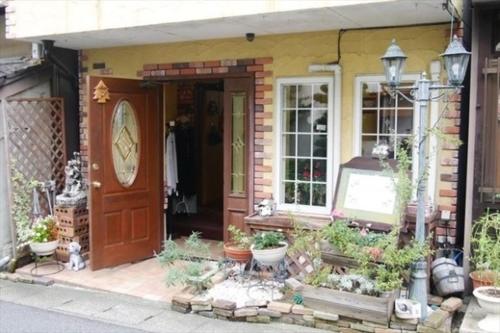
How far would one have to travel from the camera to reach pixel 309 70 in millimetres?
6270

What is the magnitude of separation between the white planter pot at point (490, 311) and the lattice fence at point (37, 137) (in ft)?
18.3

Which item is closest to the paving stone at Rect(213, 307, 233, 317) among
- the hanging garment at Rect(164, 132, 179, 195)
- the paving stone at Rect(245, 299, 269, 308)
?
the paving stone at Rect(245, 299, 269, 308)

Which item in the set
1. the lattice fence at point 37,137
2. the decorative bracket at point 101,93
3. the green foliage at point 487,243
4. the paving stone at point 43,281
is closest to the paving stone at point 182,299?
the paving stone at point 43,281

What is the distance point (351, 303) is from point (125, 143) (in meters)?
3.69

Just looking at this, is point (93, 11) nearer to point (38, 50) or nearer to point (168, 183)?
point (38, 50)

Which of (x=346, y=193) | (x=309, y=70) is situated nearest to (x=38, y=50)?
(x=309, y=70)

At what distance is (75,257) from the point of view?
22.6ft

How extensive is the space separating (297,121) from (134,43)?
244 cm

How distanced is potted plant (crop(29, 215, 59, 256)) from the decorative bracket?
1791 millimetres

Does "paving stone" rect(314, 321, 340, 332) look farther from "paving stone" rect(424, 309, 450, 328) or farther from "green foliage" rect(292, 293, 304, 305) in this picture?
"paving stone" rect(424, 309, 450, 328)

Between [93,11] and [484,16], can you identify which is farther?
[93,11]

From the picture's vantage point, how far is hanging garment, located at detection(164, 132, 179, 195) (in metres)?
8.18

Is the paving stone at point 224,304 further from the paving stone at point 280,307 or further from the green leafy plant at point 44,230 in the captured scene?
the green leafy plant at point 44,230

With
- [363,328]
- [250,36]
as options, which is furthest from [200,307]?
[250,36]
